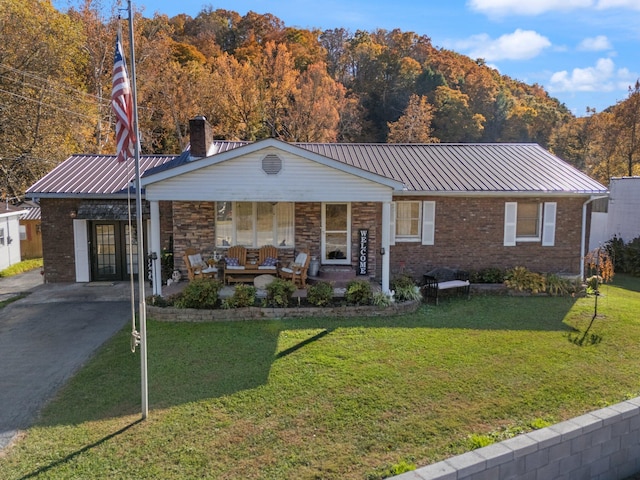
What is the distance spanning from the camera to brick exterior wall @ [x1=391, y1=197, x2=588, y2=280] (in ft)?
44.2

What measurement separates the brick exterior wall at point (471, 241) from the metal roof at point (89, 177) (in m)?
8.66

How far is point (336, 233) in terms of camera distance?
13219 mm

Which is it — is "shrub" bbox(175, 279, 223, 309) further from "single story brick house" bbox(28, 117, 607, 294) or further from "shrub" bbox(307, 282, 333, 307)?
"single story brick house" bbox(28, 117, 607, 294)

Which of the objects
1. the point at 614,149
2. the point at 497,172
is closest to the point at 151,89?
the point at 497,172

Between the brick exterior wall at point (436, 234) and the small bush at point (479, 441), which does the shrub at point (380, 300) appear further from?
the small bush at point (479, 441)

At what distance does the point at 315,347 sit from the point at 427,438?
3221 millimetres

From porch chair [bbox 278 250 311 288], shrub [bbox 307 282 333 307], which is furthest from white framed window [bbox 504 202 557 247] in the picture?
shrub [bbox 307 282 333 307]

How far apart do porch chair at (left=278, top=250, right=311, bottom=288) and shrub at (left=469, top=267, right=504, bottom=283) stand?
495 cm

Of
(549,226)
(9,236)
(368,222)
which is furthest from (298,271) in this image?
(9,236)

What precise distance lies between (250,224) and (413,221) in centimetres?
495

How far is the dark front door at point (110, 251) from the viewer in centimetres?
1443

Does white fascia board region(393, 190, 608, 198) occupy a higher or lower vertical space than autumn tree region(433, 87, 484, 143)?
lower

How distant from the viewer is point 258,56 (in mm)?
34250

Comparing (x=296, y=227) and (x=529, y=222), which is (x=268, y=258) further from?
(x=529, y=222)
